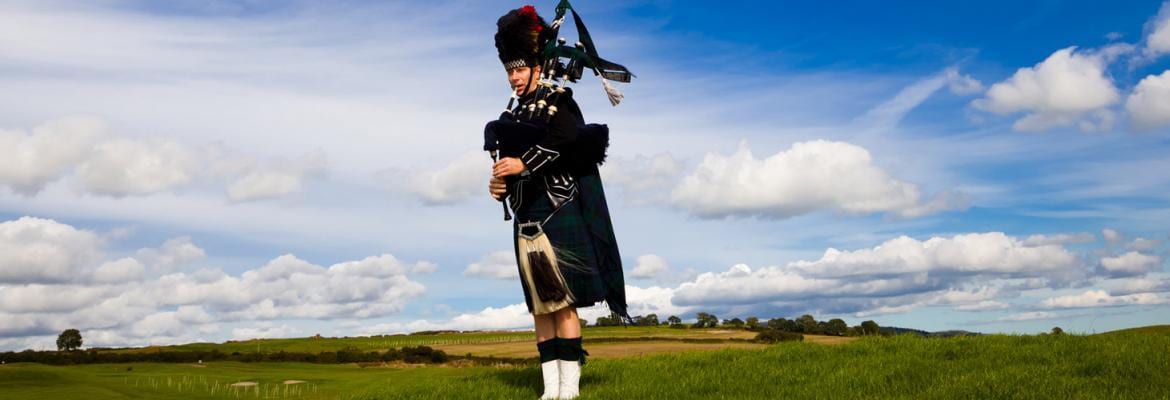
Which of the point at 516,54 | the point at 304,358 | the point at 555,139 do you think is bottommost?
the point at 304,358

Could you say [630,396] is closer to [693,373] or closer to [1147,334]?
[693,373]

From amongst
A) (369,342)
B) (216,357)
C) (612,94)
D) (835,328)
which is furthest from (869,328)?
(369,342)

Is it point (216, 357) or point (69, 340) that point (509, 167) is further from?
point (69, 340)

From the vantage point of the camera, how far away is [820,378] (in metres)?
8.95

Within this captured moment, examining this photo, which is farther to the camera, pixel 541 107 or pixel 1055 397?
pixel 541 107

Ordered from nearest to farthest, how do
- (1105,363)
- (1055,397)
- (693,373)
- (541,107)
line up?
1. (1055,397)
2. (541,107)
3. (1105,363)
4. (693,373)

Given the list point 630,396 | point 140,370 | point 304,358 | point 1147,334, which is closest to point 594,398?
point 630,396

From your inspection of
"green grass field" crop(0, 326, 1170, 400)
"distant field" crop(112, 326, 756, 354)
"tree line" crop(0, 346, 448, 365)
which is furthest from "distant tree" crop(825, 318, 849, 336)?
"distant field" crop(112, 326, 756, 354)

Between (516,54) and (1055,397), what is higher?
(516,54)

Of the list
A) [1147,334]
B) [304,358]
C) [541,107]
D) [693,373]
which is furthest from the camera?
[304,358]

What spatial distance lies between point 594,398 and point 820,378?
2616 millimetres

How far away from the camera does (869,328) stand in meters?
14.0

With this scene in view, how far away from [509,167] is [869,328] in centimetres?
878

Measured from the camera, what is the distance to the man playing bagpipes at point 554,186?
7723mm
